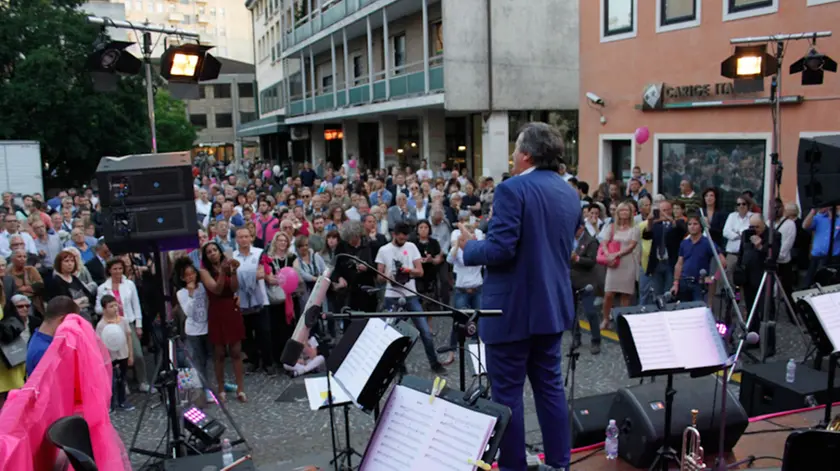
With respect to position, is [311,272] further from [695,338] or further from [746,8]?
[746,8]

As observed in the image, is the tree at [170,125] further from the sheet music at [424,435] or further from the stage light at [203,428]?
the sheet music at [424,435]

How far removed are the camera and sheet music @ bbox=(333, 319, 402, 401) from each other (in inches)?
134

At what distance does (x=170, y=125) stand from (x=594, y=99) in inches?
1514

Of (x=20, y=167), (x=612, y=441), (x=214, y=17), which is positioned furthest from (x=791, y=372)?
(x=214, y=17)

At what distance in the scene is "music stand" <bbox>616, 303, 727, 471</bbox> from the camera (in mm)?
3873

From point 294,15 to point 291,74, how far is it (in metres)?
4.67

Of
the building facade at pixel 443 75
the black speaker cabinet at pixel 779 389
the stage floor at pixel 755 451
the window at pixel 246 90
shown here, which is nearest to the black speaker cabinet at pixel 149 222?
the stage floor at pixel 755 451

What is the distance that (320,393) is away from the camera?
500cm

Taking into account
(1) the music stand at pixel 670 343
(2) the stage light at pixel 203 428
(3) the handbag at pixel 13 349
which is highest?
(1) the music stand at pixel 670 343

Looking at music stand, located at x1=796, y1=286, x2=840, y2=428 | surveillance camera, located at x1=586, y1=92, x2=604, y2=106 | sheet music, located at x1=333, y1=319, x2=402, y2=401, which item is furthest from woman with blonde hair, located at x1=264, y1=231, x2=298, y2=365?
surveillance camera, located at x1=586, y1=92, x2=604, y2=106

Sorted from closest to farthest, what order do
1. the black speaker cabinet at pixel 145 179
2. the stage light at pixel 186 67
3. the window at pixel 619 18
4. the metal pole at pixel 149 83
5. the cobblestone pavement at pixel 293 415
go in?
1. the black speaker cabinet at pixel 145 179
2. the cobblestone pavement at pixel 293 415
3. the metal pole at pixel 149 83
4. the stage light at pixel 186 67
5. the window at pixel 619 18

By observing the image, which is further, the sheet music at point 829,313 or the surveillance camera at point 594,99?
the surveillance camera at point 594,99

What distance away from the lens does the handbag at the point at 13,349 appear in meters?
5.72

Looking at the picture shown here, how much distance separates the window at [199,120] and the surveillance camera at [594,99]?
60.3 meters
